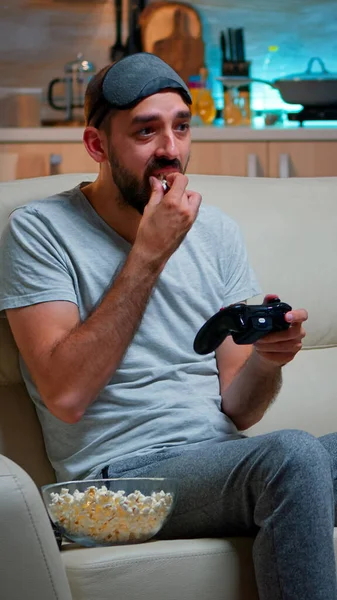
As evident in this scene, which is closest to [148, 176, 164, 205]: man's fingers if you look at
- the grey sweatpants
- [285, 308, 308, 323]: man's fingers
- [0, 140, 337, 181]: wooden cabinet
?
[285, 308, 308, 323]: man's fingers

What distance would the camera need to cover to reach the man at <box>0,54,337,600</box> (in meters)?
1.55

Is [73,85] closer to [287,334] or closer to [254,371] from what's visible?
[254,371]

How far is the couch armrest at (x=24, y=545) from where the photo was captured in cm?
124

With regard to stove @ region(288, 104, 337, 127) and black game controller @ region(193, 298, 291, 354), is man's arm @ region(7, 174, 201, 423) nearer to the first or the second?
black game controller @ region(193, 298, 291, 354)

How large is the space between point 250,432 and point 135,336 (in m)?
0.41

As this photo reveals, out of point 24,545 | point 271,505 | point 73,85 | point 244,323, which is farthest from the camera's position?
point 73,85

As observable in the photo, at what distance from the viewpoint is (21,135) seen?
3523 mm

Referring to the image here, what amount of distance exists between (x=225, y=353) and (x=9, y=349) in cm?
42

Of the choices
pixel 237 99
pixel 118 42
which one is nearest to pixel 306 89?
pixel 237 99

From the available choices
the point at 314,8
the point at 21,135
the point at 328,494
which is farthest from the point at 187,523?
the point at 314,8

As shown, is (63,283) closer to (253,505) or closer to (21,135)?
(253,505)

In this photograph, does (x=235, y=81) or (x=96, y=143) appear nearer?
(x=96, y=143)

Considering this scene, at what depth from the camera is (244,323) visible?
1534 millimetres

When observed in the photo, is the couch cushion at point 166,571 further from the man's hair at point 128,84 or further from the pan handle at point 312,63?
the pan handle at point 312,63
